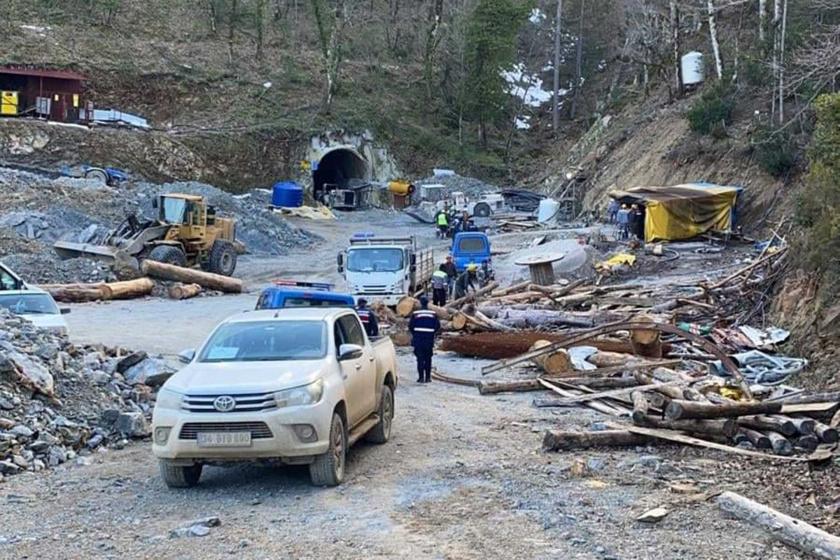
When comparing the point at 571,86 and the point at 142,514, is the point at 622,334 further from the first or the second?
the point at 571,86

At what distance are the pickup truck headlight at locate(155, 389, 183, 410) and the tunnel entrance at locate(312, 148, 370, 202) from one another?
54.9 meters

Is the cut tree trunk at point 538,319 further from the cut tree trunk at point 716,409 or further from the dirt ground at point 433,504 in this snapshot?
the cut tree trunk at point 716,409

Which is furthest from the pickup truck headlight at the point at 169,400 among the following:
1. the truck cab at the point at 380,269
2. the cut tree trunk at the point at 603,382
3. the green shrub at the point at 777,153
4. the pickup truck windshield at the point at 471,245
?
the green shrub at the point at 777,153

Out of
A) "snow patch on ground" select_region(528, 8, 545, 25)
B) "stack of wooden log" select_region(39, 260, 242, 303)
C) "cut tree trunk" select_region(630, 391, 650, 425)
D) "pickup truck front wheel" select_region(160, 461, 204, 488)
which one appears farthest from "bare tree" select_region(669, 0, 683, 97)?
"pickup truck front wheel" select_region(160, 461, 204, 488)

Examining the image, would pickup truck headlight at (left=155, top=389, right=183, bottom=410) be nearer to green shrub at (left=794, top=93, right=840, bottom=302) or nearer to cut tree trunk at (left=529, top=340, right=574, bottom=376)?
cut tree trunk at (left=529, top=340, right=574, bottom=376)

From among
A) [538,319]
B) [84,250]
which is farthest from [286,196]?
[538,319]

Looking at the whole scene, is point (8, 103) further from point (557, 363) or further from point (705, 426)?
point (705, 426)

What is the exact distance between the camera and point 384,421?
11945mm

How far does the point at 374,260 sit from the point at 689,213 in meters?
15.9

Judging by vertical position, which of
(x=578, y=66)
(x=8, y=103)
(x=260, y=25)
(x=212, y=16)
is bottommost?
(x=8, y=103)

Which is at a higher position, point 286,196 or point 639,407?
point 286,196

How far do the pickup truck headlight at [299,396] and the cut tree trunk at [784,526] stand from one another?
3629mm

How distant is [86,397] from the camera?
1298cm

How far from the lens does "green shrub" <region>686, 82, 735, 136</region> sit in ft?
143
